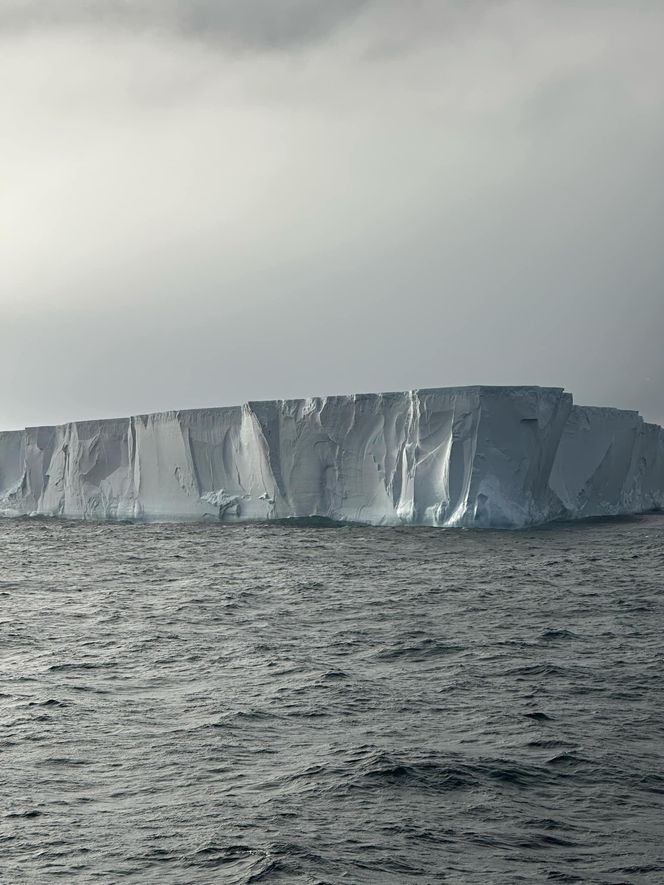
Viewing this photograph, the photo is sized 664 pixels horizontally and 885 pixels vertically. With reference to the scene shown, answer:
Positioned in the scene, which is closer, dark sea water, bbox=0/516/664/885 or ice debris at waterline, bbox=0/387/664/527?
dark sea water, bbox=0/516/664/885

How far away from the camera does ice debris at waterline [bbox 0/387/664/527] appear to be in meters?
19.3

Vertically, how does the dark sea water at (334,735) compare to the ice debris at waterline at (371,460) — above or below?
below

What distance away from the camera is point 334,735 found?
5.80 metres

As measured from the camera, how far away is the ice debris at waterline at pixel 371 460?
1933 centimetres

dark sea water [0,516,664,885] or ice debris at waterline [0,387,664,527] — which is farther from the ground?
ice debris at waterline [0,387,664,527]

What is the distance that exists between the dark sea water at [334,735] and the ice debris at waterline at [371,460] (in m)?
7.16

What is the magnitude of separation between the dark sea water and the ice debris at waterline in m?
7.16

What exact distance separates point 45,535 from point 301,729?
65.6 ft

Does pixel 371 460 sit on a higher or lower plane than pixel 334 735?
higher

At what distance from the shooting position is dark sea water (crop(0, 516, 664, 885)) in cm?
410

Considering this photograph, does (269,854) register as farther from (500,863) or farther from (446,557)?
(446,557)

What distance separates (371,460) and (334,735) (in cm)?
1509

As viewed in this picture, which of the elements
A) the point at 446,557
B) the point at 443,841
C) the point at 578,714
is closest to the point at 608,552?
the point at 446,557

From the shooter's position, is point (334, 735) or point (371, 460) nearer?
point (334, 735)
